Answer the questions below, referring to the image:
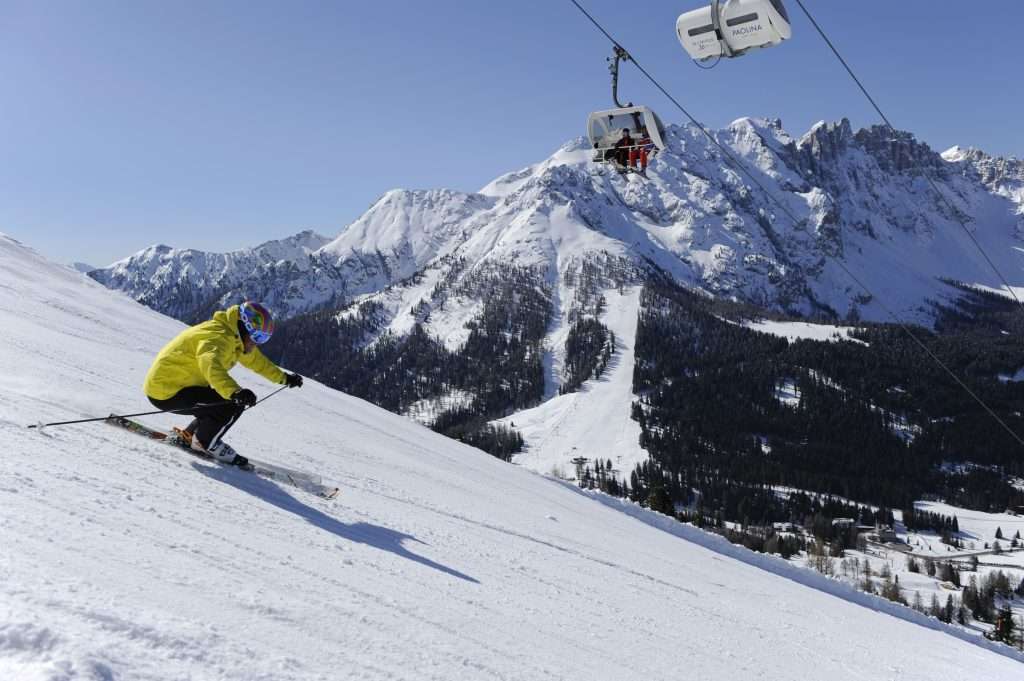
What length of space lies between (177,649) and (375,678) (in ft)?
3.64

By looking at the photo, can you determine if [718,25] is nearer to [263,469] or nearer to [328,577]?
[263,469]

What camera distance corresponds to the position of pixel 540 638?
5758mm

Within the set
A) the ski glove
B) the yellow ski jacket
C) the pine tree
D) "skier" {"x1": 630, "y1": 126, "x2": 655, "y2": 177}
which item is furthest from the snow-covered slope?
the ski glove

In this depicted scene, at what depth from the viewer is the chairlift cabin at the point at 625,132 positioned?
16578 mm

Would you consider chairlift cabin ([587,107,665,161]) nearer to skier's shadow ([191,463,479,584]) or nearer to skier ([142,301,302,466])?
skier ([142,301,302,466])

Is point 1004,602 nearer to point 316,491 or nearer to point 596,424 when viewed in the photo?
point 596,424

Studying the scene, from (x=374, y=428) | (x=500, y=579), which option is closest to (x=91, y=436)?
(x=500, y=579)

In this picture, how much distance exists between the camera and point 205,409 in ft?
27.0

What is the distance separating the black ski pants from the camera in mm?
8117

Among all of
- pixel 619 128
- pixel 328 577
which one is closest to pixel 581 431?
pixel 619 128

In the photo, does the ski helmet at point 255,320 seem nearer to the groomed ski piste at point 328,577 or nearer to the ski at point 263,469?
the ski at point 263,469

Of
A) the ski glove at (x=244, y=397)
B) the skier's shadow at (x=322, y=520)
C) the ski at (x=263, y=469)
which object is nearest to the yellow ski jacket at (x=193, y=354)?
the ski at (x=263, y=469)

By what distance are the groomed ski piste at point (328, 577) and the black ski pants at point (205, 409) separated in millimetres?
391

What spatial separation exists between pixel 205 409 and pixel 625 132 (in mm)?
12633
